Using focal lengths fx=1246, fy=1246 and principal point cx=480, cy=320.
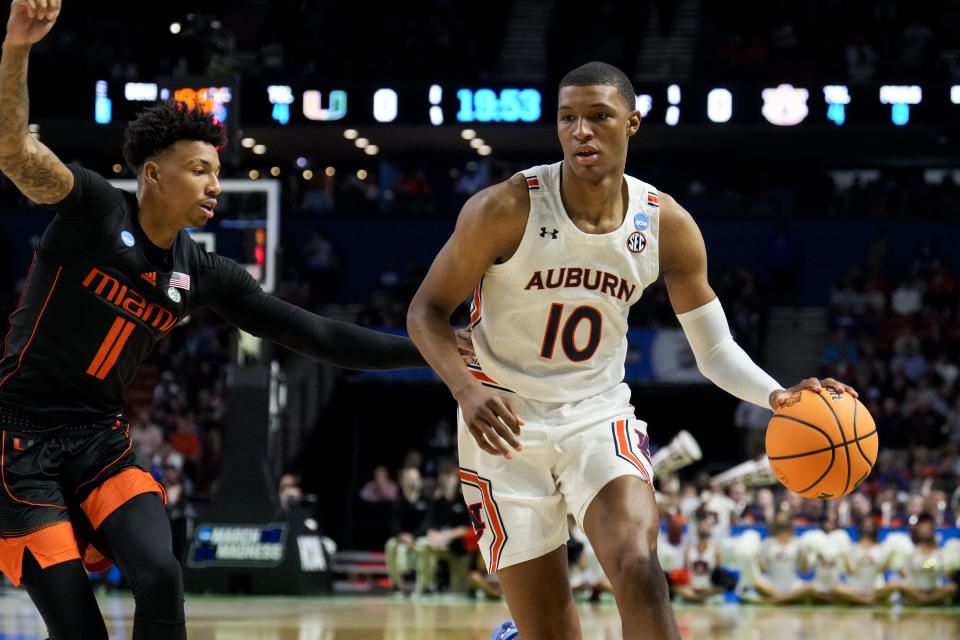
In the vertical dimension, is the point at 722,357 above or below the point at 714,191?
below

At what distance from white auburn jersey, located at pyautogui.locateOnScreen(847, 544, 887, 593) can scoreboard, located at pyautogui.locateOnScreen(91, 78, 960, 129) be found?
→ 7361 mm

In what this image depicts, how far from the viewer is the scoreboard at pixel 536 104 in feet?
61.1

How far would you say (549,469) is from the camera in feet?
15.1

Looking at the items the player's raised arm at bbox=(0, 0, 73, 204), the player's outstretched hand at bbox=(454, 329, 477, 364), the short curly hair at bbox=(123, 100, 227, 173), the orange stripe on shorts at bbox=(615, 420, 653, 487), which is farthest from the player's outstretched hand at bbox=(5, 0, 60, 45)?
the orange stripe on shorts at bbox=(615, 420, 653, 487)

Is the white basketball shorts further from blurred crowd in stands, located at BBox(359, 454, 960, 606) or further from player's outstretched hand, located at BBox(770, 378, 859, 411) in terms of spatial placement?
blurred crowd in stands, located at BBox(359, 454, 960, 606)

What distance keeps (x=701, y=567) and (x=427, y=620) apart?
384cm

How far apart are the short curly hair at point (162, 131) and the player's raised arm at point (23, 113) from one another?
1.69 feet

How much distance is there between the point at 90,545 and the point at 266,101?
52.8 feet

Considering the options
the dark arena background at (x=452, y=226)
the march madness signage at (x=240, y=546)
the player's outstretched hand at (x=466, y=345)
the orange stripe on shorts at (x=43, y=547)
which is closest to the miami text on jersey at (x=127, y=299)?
the orange stripe on shorts at (x=43, y=547)

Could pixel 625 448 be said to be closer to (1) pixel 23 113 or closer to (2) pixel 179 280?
(2) pixel 179 280

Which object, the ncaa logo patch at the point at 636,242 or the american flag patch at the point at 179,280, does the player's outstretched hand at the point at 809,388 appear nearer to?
the ncaa logo patch at the point at 636,242

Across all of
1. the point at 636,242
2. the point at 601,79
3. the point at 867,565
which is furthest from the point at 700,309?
the point at 867,565

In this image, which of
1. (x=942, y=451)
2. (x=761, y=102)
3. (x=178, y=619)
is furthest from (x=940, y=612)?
(x=178, y=619)

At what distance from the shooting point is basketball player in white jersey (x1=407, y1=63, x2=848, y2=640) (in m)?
4.48
